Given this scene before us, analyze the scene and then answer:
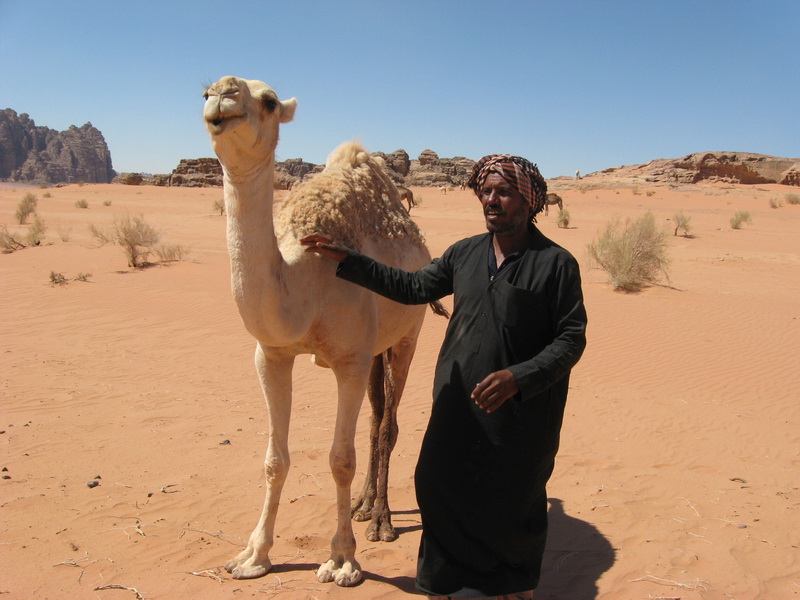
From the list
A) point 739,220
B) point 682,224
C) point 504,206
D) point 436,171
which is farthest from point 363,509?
point 436,171

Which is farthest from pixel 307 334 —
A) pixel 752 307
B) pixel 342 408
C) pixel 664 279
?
pixel 664 279

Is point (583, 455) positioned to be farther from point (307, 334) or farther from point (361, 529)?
point (307, 334)

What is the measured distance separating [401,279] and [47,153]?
426 feet

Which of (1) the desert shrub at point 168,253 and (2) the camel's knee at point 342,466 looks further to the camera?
(1) the desert shrub at point 168,253

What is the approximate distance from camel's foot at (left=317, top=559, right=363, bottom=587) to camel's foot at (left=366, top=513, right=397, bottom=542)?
0.64 metres

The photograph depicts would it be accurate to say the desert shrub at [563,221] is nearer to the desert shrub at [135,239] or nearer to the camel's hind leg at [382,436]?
the desert shrub at [135,239]

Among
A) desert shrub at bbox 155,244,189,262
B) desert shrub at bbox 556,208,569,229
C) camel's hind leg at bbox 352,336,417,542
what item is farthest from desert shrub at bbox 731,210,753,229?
camel's hind leg at bbox 352,336,417,542

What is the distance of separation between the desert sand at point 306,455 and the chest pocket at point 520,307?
1.83 meters

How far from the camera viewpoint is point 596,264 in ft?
60.2

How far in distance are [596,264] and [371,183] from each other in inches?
601

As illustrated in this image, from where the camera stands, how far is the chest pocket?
254cm

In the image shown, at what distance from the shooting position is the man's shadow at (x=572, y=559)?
3529 millimetres

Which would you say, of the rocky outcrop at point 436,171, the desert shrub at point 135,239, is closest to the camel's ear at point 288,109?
the desert shrub at point 135,239

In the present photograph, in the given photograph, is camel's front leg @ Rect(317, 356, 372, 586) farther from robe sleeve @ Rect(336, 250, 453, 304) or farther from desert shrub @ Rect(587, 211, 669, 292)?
desert shrub @ Rect(587, 211, 669, 292)
